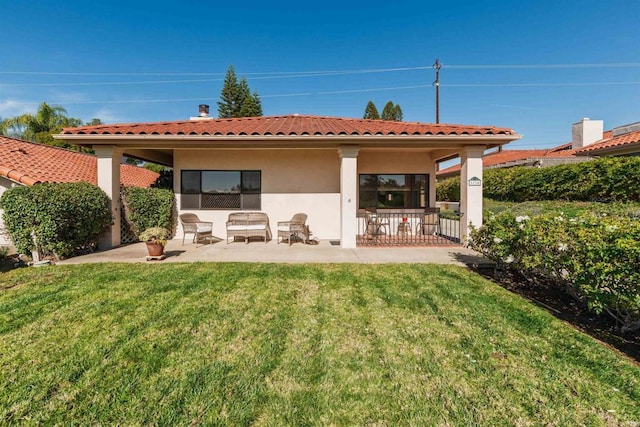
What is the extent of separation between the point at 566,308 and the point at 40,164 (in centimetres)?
1357

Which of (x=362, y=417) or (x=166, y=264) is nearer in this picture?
(x=362, y=417)

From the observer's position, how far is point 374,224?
9.59 m

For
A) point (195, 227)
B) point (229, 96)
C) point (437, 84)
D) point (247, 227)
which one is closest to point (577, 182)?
point (247, 227)

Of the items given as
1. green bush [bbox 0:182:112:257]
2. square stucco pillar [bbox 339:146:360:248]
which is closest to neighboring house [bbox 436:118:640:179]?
square stucco pillar [bbox 339:146:360:248]

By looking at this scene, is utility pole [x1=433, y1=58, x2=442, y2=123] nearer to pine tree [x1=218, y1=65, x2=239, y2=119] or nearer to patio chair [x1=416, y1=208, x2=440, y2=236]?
patio chair [x1=416, y1=208, x2=440, y2=236]

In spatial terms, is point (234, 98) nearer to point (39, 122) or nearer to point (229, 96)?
point (229, 96)

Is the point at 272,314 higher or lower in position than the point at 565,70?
lower

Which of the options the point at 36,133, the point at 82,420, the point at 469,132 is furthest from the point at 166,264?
the point at 36,133

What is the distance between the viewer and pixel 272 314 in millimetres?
3744

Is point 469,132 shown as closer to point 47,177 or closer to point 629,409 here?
point 629,409

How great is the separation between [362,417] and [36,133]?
34.8 metres

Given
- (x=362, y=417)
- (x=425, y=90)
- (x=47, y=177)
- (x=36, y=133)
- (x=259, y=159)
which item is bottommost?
(x=362, y=417)

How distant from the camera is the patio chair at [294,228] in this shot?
875 cm

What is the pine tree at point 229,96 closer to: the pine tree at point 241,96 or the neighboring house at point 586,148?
the pine tree at point 241,96
